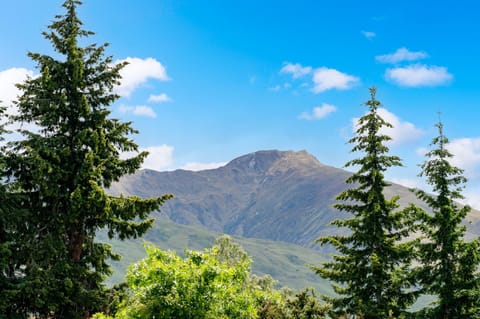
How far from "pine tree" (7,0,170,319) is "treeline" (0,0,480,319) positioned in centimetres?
6

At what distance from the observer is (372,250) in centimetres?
2594

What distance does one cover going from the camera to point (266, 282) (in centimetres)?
8025

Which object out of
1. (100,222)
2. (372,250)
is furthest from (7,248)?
(372,250)

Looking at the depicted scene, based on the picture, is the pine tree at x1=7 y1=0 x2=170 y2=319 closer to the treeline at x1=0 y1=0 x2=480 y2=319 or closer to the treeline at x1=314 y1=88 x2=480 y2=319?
the treeline at x1=0 y1=0 x2=480 y2=319

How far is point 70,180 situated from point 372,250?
15944mm

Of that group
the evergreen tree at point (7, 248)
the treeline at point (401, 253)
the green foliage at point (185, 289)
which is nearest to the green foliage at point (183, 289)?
the green foliage at point (185, 289)

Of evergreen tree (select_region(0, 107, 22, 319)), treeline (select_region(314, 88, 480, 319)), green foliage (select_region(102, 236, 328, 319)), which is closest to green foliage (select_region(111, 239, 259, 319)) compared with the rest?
green foliage (select_region(102, 236, 328, 319))

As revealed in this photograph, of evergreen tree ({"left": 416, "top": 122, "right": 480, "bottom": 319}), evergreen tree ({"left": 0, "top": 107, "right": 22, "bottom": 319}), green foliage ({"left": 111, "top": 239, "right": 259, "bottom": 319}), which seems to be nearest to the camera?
green foliage ({"left": 111, "top": 239, "right": 259, "bottom": 319})

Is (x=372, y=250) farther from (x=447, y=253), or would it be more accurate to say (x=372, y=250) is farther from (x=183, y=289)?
(x=183, y=289)

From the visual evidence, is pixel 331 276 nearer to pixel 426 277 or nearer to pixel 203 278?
pixel 426 277

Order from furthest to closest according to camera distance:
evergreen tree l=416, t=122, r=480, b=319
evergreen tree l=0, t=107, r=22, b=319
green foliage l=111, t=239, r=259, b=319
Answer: evergreen tree l=416, t=122, r=480, b=319 < evergreen tree l=0, t=107, r=22, b=319 < green foliage l=111, t=239, r=259, b=319

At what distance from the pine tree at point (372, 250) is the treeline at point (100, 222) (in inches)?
2.3

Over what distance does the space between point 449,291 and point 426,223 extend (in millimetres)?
3511

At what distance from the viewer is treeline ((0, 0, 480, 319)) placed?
2012cm
